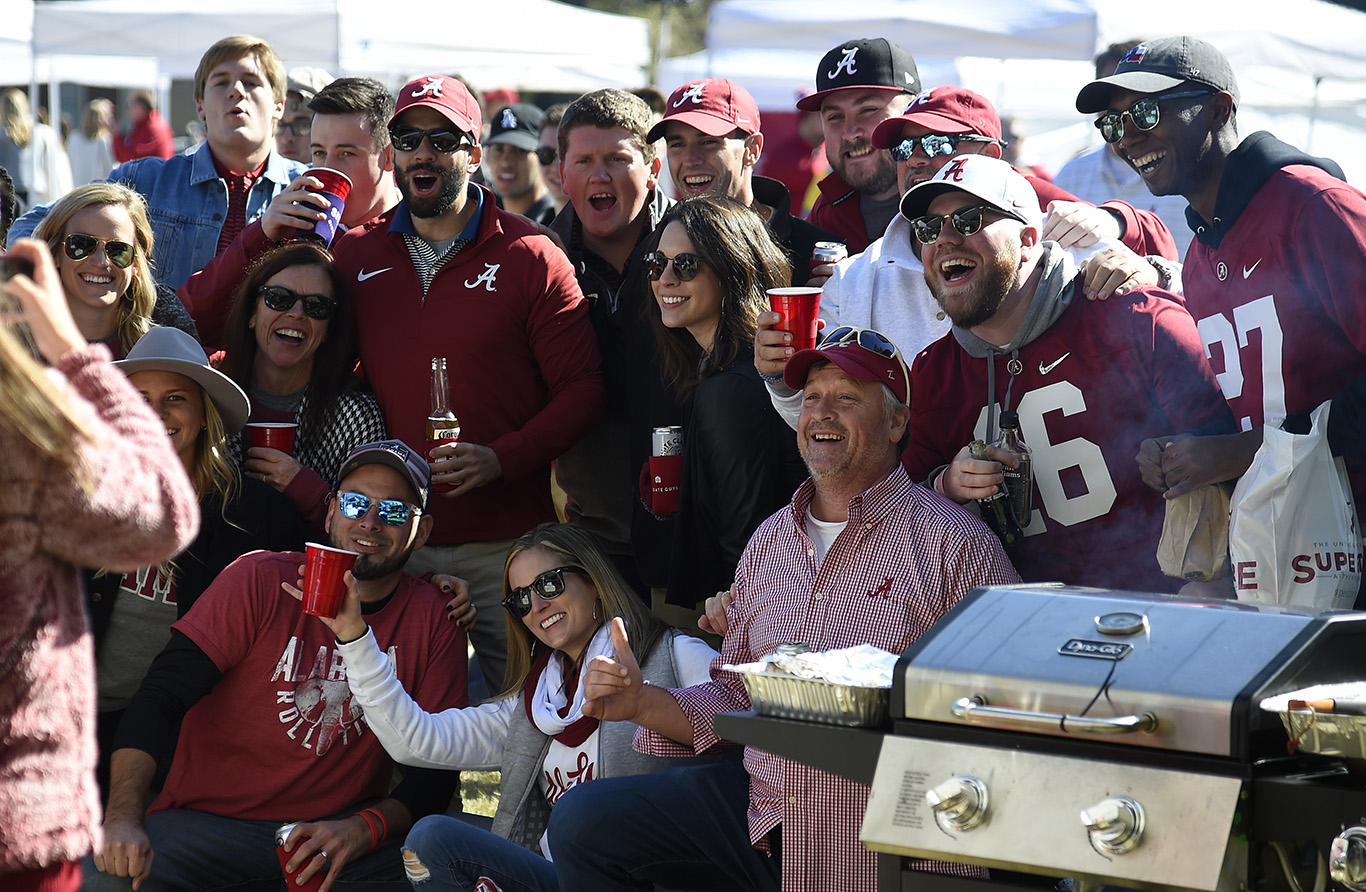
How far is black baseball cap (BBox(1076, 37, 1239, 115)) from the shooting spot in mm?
3711

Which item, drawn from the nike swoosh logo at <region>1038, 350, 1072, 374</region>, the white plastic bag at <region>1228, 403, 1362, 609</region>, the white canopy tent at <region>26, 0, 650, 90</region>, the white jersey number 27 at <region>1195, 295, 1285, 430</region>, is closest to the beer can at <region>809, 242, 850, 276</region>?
the nike swoosh logo at <region>1038, 350, 1072, 374</region>

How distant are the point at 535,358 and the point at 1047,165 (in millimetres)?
9965

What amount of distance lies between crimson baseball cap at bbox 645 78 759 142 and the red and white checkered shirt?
199 cm

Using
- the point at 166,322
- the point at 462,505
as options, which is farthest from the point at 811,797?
the point at 166,322

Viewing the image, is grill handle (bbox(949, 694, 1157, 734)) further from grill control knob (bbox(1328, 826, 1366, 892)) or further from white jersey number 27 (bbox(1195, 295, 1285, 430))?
white jersey number 27 (bbox(1195, 295, 1285, 430))

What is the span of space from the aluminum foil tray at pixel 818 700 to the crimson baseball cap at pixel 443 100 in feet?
9.27

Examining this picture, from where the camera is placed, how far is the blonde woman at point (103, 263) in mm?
4750

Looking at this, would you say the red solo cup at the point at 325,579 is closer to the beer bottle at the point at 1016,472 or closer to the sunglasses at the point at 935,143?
the beer bottle at the point at 1016,472

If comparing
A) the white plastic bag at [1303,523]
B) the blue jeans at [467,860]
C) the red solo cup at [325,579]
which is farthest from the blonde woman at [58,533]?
the white plastic bag at [1303,523]

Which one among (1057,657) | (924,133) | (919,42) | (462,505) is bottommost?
(462,505)

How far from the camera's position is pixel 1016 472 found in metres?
3.56

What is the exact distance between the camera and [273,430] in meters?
4.75

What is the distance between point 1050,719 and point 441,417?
271cm

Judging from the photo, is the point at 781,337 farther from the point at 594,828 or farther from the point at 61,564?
the point at 61,564
